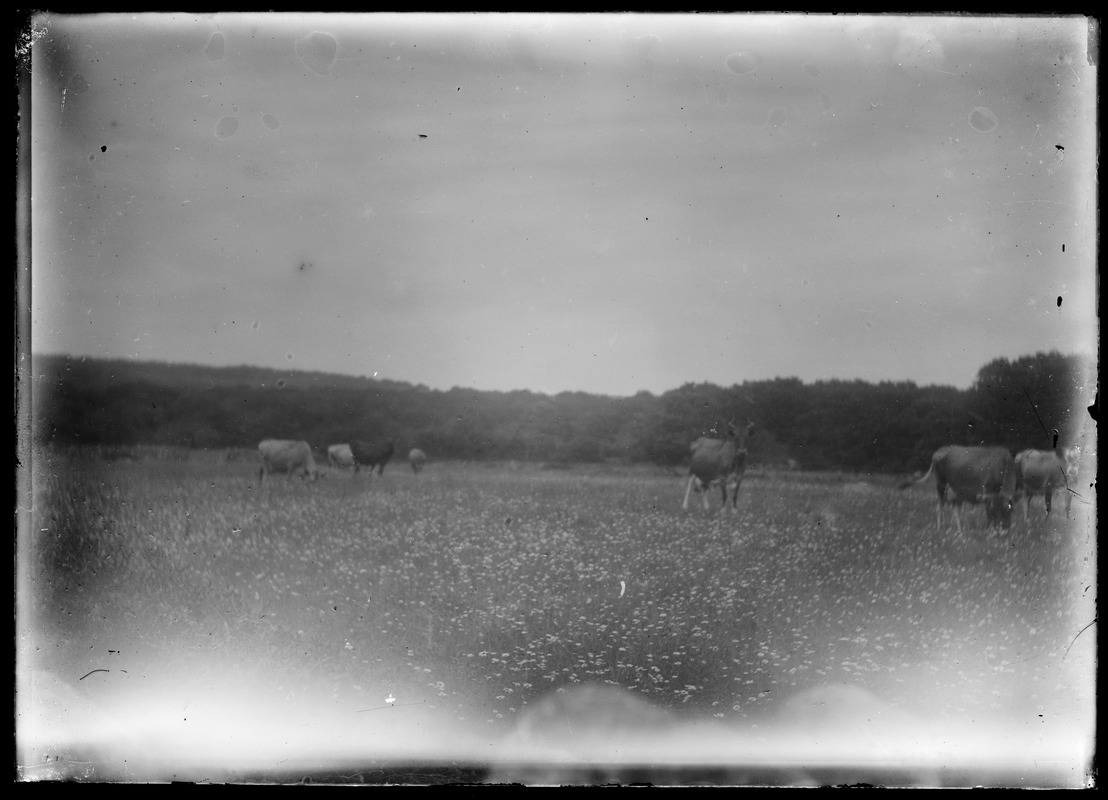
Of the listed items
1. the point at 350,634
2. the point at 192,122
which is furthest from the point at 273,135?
the point at 350,634

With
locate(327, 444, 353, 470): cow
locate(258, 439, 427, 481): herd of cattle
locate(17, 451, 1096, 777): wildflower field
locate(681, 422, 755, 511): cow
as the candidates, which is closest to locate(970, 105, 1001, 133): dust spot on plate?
locate(17, 451, 1096, 777): wildflower field

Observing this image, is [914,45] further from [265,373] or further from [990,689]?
[265,373]

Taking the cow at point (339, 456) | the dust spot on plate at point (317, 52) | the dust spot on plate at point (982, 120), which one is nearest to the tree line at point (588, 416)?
the cow at point (339, 456)

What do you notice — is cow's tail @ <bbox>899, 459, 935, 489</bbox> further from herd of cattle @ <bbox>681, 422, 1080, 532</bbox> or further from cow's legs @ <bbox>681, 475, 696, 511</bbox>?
cow's legs @ <bbox>681, 475, 696, 511</bbox>

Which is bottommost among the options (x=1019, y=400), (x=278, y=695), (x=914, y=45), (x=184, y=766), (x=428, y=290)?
(x=184, y=766)

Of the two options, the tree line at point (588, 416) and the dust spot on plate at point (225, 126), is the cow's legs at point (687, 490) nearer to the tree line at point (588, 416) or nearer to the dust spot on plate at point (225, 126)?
the tree line at point (588, 416)

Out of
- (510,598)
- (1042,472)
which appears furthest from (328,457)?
(1042,472)

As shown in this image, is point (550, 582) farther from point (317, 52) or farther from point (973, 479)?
point (317, 52)
